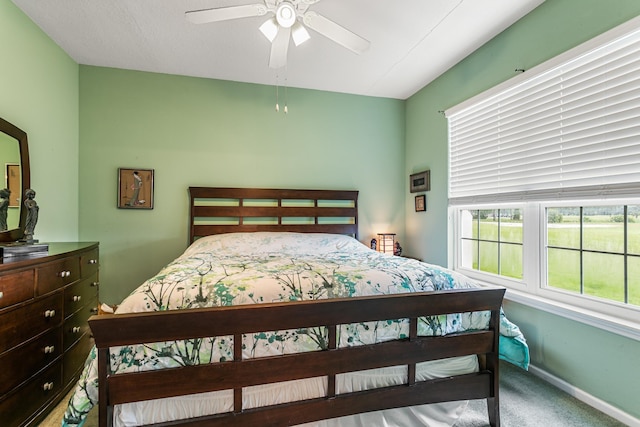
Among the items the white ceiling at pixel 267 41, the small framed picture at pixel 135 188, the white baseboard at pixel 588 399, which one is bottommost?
the white baseboard at pixel 588 399

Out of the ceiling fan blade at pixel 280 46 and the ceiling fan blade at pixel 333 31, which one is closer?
the ceiling fan blade at pixel 333 31

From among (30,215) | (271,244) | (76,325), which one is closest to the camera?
(30,215)

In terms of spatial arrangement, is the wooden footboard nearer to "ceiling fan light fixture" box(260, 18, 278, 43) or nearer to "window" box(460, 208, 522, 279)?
"window" box(460, 208, 522, 279)

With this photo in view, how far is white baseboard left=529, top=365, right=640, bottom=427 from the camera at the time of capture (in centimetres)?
166

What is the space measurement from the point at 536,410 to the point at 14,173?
12.5 ft

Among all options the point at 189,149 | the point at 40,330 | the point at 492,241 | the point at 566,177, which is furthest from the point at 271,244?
the point at 566,177

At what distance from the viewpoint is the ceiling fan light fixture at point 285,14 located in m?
1.68

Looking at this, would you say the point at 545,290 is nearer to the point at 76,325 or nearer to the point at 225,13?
the point at 225,13

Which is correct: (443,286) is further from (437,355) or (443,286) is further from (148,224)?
(148,224)

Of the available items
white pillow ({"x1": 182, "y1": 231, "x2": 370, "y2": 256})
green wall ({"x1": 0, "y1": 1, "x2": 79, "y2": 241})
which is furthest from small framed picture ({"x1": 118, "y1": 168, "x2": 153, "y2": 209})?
white pillow ({"x1": 182, "y1": 231, "x2": 370, "y2": 256})

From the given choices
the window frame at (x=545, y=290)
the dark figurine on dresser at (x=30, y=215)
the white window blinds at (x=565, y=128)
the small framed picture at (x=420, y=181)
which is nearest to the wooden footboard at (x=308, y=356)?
the window frame at (x=545, y=290)

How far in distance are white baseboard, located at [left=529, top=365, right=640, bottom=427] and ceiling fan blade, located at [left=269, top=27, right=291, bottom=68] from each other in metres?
2.92

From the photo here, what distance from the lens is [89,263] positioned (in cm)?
224

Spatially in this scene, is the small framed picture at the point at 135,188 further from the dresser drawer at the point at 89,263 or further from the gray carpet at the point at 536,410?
the gray carpet at the point at 536,410
